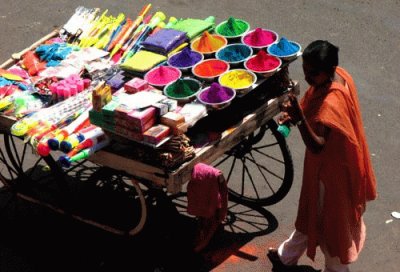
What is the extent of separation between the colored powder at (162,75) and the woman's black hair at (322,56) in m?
1.03

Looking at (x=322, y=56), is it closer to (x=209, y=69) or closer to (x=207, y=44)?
(x=209, y=69)

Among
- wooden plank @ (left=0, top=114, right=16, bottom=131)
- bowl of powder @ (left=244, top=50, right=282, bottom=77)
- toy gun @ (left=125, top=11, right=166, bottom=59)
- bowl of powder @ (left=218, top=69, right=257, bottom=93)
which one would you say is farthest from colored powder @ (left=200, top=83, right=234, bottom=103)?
wooden plank @ (left=0, top=114, right=16, bottom=131)

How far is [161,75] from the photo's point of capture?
492 cm

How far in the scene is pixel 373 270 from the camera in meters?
5.26

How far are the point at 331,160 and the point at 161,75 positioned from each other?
4.20ft

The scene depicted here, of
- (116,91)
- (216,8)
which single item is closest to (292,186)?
(116,91)

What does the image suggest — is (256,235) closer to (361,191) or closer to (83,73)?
(361,191)

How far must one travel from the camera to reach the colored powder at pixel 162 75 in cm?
489

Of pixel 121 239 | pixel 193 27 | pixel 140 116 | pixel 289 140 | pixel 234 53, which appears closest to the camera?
pixel 140 116

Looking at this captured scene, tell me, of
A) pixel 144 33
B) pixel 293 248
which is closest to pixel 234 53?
pixel 144 33

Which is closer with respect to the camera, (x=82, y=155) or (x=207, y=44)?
(x=82, y=155)

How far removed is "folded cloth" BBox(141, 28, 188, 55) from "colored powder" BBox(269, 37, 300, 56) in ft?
2.14

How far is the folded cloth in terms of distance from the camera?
5.18 metres

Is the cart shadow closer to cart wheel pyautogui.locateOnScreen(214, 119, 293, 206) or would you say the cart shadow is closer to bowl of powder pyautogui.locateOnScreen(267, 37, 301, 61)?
cart wheel pyautogui.locateOnScreen(214, 119, 293, 206)
